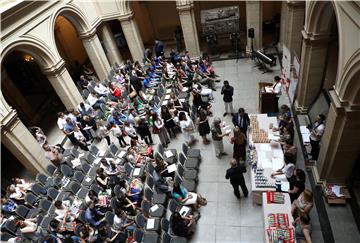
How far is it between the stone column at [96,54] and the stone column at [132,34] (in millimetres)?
1772

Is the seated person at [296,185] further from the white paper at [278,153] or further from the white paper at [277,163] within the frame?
the white paper at [278,153]

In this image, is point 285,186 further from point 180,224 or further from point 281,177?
point 180,224

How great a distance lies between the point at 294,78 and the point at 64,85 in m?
10.3

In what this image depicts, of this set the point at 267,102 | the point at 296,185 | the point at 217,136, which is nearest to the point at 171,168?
the point at 217,136

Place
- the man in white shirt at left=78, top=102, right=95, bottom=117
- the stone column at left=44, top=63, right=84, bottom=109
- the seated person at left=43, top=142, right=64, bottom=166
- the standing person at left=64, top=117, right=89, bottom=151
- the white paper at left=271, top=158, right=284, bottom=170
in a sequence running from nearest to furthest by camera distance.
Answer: the white paper at left=271, top=158, right=284, bottom=170 → the seated person at left=43, top=142, right=64, bottom=166 → the standing person at left=64, top=117, right=89, bottom=151 → the stone column at left=44, top=63, right=84, bottom=109 → the man in white shirt at left=78, top=102, right=95, bottom=117

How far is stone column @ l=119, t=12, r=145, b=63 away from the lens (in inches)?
656

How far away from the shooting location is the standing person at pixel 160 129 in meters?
11.1

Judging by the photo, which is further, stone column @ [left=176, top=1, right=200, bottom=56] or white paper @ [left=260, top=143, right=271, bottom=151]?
stone column @ [left=176, top=1, right=200, bottom=56]

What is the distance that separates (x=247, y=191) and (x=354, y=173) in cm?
319

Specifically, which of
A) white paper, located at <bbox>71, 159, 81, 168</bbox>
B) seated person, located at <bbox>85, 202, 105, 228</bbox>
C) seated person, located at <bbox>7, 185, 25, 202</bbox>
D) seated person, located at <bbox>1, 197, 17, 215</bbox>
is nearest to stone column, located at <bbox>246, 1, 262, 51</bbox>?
white paper, located at <bbox>71, 159, 81, 168</bbox>

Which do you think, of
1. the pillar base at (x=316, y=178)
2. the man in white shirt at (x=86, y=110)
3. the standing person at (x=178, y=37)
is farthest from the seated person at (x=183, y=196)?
the standing person at (x=178, y=37)

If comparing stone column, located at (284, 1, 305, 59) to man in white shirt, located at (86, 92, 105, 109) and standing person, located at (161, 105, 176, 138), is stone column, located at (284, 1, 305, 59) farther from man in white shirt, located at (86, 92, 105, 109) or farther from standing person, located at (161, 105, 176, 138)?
A: man in white shirt, located at (86, 92, 105, 109)

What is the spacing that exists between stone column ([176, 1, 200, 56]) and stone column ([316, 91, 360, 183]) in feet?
32.9

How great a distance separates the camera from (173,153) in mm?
10508
